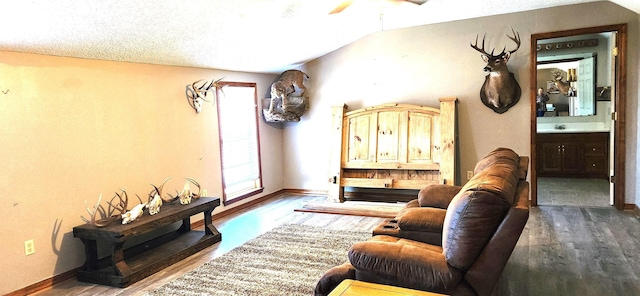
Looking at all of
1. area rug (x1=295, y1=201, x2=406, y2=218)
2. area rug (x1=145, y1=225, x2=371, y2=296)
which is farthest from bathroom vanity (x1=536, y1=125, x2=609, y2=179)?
area rug (x1=145, y1=225, x2=371, y2=296)

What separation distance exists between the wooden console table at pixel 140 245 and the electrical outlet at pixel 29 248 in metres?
0.30

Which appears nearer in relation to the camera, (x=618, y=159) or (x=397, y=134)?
(x=618, y=159)

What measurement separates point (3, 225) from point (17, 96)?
0.96 m

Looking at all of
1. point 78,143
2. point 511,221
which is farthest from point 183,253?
point 511,221

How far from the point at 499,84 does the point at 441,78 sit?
2.57ft

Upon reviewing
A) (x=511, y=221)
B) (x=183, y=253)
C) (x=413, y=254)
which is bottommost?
(x=183, y=253)

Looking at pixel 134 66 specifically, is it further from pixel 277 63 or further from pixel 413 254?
pixel 413 254

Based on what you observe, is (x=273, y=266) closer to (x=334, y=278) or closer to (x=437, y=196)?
(x=334, y=278)

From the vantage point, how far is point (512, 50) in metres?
5.34

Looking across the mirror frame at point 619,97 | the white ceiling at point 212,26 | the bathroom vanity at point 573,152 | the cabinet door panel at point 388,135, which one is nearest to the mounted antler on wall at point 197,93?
the white ceiling at point 212,26

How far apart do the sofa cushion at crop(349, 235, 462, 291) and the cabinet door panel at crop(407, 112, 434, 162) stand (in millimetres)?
3545

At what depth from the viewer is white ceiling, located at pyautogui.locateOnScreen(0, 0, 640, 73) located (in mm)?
2910

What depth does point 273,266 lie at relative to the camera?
3590 millimetres

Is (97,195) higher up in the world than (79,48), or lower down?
lower down
